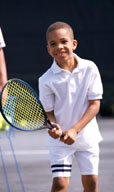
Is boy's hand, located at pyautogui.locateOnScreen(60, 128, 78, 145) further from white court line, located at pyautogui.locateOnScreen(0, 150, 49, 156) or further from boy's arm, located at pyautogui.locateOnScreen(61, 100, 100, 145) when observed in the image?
white court line, located at pyautogui.locateOnScreen(0, 150, 49, 156)

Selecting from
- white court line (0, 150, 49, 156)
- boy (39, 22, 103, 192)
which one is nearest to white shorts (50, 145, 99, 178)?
boy (39, 22, 103, 192)

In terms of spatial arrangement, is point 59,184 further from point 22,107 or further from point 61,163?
point 22,107

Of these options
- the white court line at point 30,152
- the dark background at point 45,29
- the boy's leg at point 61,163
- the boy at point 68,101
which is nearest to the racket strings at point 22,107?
the boy at point 68,101

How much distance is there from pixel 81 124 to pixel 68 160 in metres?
0.30

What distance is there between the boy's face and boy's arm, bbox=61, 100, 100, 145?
365 millimetres

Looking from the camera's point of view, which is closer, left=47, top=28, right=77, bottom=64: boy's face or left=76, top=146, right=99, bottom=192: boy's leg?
left=47, top=28, right=77, bottom=64: boy's face

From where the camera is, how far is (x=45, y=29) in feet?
59.4

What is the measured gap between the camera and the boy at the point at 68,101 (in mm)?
4766

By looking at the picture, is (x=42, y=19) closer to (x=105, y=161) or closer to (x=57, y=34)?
(x=105, y=161)

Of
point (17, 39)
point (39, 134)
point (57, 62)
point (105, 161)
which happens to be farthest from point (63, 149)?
point (17, 39)

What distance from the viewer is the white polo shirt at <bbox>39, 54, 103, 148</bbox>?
4.80 metres

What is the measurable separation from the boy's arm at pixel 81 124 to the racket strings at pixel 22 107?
0.61ft

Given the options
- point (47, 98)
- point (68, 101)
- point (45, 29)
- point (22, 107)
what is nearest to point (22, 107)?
point (22, 107)

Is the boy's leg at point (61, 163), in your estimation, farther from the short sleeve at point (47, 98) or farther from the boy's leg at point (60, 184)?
the short sleeve at point (47, 98)
